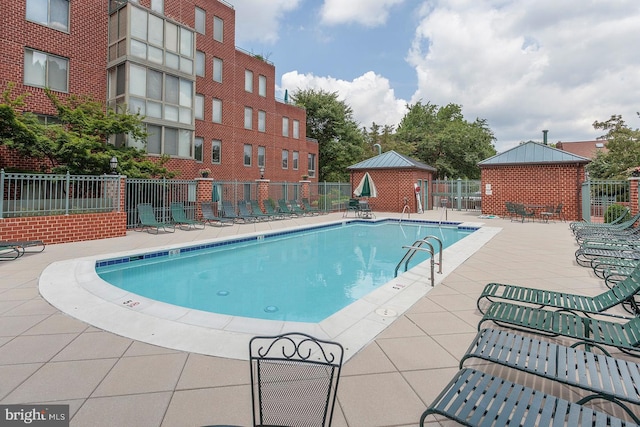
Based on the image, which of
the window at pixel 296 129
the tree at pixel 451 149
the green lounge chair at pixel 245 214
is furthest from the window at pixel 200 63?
the tree at pixel 451 149

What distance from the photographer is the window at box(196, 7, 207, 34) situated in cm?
1994

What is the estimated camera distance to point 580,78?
47.2 feet

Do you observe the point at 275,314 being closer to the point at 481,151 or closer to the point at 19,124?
the point at 19,124

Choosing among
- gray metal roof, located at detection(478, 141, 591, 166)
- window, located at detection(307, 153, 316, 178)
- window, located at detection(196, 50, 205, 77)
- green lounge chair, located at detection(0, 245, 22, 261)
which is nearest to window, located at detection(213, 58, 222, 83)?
window, located at detection(196, 50, 205, 77)


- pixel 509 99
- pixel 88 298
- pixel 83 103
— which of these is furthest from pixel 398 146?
pixel 88 298

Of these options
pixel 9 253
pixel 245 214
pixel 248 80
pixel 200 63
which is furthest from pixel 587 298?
pixel 248 80

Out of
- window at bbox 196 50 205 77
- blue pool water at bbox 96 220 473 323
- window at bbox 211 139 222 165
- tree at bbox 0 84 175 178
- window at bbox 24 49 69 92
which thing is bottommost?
blue pool water at bbox 96 220 473 323

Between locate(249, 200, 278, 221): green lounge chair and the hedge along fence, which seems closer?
the hedge along fence

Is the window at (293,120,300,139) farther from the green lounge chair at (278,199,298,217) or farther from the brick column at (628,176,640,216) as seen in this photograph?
the brick column at (628,176,640,216)

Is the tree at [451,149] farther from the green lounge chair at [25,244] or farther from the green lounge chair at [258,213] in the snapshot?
the green lounge chair at [25,244]

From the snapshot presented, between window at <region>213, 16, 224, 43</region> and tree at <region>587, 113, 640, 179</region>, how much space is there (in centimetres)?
2658

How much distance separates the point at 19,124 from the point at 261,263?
9.12 metres

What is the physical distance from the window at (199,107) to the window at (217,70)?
1747mm

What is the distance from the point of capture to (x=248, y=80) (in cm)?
2386
